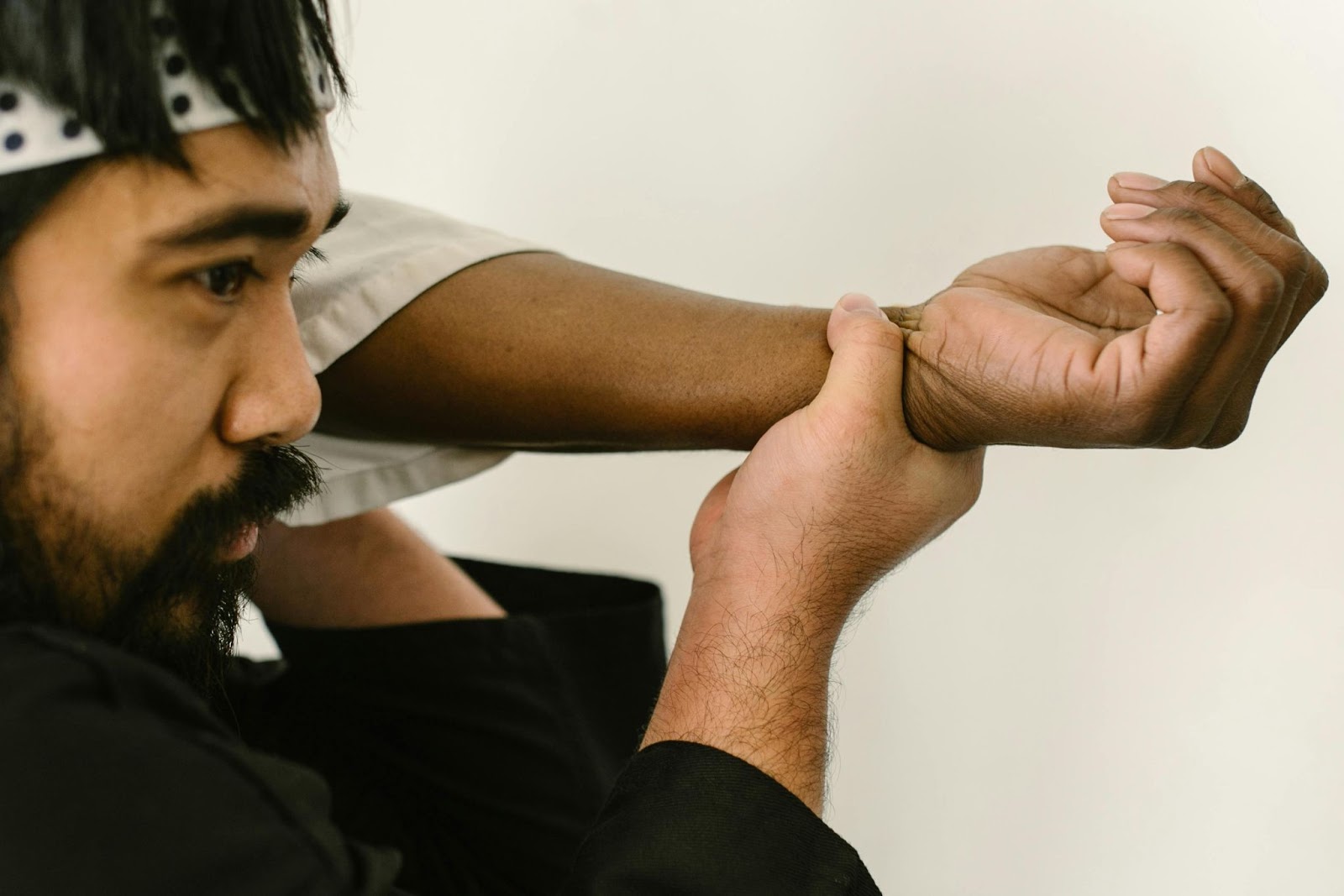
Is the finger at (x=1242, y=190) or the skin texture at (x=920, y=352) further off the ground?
the finger at (x=1242, y=190)

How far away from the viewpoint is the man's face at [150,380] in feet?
2.21

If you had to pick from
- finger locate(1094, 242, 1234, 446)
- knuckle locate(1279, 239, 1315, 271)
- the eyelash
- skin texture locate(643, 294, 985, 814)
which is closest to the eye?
the eyelash

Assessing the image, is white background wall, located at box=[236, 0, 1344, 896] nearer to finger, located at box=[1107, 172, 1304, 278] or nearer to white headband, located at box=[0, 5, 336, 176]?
finger, located at box=[1107, 172, 1304, 278]

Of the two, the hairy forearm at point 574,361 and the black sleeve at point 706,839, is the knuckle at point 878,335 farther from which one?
the black sleeve at point 706,839

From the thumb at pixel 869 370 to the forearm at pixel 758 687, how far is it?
0.15 meters

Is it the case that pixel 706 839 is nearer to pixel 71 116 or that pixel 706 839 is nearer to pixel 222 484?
pixel 222 484

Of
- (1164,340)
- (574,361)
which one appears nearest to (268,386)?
(574,361)

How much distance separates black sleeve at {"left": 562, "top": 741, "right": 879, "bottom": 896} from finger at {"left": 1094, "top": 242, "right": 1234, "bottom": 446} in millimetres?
334

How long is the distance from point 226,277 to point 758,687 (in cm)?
43

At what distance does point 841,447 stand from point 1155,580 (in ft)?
1.78

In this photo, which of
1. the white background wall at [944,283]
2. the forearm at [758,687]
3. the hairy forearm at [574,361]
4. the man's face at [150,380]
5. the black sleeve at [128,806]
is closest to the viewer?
the black sleeve at [128,806]

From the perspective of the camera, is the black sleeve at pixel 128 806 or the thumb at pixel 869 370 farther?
the thumb at pixel 869 370

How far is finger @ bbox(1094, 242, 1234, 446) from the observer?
0.72m

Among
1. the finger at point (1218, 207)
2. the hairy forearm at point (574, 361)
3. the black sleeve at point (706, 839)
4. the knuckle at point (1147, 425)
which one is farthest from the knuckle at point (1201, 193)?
the black sleeve at point (706, 839)
